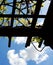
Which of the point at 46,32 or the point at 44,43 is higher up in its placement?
the point at 46,32

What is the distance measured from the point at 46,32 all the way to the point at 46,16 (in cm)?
84

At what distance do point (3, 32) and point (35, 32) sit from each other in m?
1.50

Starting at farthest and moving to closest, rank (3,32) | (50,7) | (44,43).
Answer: (44,43)
(3,32)
(50,7)

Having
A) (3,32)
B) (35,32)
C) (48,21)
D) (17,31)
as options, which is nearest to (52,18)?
(48,21)

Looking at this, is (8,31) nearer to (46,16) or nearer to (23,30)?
(23,30)

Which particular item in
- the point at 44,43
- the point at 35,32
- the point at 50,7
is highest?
the point at 50,7

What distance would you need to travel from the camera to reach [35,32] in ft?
31.6

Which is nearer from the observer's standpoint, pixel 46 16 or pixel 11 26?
pixel 46 16

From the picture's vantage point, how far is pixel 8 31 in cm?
939

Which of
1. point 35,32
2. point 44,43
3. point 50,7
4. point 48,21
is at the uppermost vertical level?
point 50,7

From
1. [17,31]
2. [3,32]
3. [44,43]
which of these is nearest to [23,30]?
[17,31]

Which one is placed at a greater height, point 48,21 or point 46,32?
point 48,21

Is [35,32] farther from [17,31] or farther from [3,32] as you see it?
[3,32]

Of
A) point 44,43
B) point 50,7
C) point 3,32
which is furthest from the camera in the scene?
point 44,43
